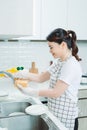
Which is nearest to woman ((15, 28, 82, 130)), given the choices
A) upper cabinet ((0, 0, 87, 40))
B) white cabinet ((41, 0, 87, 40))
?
upper cabinet ((0, 0, 87, 40))

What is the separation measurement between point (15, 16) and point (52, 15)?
154 centimetres

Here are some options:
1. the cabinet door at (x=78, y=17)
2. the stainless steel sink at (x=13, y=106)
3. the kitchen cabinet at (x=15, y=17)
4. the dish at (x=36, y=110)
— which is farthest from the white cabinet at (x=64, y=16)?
the kitchen cabinet at (x=15, y=17)

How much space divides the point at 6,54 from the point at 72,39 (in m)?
1.13

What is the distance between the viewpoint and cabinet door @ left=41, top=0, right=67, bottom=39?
2176 millimetres

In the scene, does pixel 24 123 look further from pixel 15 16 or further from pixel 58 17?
pixel 58 17

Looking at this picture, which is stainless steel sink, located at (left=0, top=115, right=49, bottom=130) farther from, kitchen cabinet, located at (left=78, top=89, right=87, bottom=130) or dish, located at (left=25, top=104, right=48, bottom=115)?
kitchen cabinet, located at (left=78, top=89, right=87, bottom=130)

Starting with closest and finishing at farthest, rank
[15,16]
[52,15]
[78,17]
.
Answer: [15,16] → [52,15] → [78,17]

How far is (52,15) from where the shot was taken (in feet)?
7.23

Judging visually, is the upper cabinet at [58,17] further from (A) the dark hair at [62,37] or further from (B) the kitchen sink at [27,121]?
(B) the kitchen sink at [27,121]

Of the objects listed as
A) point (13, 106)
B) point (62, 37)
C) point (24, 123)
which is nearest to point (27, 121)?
point (24, 123)

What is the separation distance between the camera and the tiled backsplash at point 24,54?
2.43 metres

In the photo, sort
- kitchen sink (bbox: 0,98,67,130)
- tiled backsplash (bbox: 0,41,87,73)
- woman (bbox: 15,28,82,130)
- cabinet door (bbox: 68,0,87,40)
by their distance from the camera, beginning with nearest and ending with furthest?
kitchen sink (bbox: 0,98,67,130) < woman (bbox: 15,28,82,130) < cabinet door (bbox: 68,0,87,40) < tiled backsplash (bbox: 0,41,87,73)

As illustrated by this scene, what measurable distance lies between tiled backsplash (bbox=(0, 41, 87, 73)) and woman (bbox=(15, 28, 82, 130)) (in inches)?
38.9

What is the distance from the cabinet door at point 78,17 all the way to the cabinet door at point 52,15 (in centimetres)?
7
